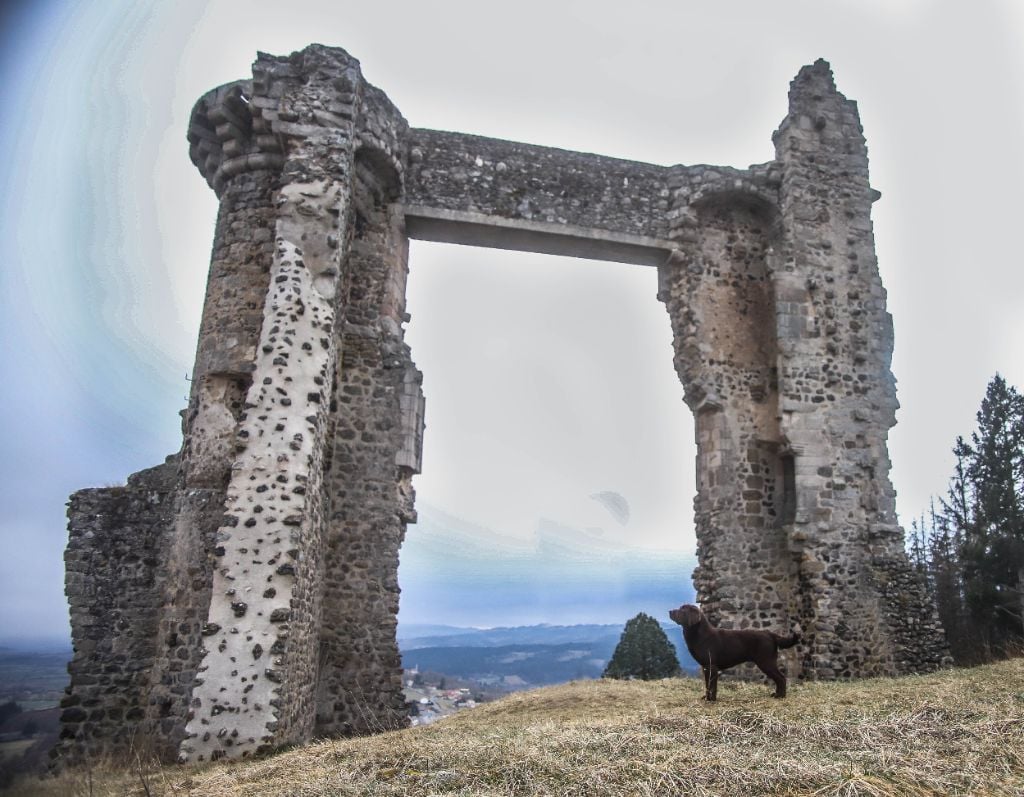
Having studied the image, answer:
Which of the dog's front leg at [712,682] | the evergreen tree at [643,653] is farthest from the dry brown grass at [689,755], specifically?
the evergreen tree at [643,653]

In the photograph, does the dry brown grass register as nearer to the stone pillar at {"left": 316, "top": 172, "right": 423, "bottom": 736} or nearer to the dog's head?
the dog's head

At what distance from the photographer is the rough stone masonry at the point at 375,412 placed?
7723 millimetres

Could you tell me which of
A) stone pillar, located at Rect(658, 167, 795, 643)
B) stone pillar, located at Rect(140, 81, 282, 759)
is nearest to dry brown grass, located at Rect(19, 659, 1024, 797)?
stone pillar, located at Rect(140, 81, 282, 759)

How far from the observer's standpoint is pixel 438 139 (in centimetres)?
1114

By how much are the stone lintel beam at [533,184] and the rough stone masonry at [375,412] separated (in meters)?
0.03

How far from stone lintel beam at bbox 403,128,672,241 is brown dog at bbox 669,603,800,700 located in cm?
630

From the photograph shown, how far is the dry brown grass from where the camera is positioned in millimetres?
3771

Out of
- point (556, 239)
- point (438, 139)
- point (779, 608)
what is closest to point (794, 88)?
point (556, 239)

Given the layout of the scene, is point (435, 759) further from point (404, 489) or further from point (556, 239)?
point (556, 239)

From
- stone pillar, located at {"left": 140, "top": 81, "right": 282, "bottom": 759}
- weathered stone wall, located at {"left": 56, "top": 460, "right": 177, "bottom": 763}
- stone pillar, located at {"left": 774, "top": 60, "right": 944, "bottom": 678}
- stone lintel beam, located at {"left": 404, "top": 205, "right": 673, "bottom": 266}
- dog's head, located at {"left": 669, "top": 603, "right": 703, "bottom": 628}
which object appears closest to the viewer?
dog's head, located at {"left": 669, "top": 603, "right": 703, "bottom": 628}

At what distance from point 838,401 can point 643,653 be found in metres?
7.93

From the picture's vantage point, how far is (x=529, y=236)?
1123 cm

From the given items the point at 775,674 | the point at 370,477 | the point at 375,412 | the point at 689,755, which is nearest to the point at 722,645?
the point at 775,674

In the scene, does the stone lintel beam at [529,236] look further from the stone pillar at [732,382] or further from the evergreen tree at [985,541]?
the evergreen tree at [985,541]
